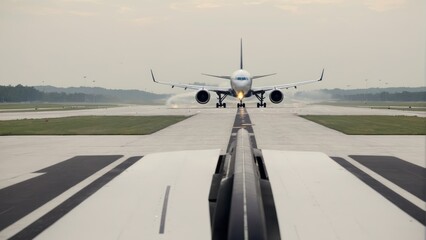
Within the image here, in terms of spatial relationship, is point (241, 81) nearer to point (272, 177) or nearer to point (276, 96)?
point (276, 96)

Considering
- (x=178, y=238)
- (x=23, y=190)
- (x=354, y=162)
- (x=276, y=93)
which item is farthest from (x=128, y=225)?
(x=276, y=93)

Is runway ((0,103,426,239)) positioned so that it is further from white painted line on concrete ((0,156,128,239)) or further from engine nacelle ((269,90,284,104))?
engine nacelle ((269,90,284,104))

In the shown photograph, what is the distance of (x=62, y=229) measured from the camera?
344 inches

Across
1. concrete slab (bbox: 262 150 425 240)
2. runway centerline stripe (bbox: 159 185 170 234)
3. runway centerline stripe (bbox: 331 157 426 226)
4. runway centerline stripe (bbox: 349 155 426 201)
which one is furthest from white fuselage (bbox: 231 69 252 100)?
runway centerline stripe (bbox: 159 185 170 234)

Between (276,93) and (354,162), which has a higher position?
(276,93)

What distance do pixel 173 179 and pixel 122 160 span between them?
37.2 feet

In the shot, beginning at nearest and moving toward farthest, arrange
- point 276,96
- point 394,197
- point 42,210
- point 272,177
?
point 272,177, point 42,210, point 394,197, point 276,96

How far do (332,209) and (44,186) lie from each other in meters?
13.0

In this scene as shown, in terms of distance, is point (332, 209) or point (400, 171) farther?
point (400, 171)

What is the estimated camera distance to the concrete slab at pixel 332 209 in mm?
7887

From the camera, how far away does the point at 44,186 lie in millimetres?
16266

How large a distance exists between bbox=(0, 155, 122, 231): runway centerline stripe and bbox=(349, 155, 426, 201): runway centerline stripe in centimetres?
1494

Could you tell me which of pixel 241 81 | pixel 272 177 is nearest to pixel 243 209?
pixel 272 177

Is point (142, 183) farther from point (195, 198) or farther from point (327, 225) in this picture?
point (327, 225)
